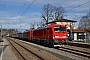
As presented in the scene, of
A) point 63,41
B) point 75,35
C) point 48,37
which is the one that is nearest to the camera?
point 63,41

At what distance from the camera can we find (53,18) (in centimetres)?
8131

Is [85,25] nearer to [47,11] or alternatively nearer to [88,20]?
[88,20]

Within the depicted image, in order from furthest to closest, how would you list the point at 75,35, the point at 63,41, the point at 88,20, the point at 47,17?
the point at 47,17 → the point at 88,20 → the point at 75,35 → the point at 63,41

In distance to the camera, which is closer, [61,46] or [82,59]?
[82,59]

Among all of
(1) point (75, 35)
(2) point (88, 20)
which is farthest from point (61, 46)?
(2) point (88, 20)

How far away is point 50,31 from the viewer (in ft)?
102

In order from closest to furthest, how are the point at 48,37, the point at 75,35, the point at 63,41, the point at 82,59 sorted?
1. the point at 82,59
2. the point at 63,41
3. the point at 48,37
4. the point at 75,35

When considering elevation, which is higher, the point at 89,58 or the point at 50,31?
the point at 50,31

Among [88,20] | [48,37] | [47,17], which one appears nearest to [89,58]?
[48,37]

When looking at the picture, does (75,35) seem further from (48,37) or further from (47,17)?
(48,37)

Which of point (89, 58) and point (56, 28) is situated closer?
point (89, 58)

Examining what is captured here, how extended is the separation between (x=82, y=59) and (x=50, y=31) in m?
13.8

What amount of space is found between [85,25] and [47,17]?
14340 millimetres

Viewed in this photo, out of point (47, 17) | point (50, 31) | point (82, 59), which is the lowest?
point (82, 59)
